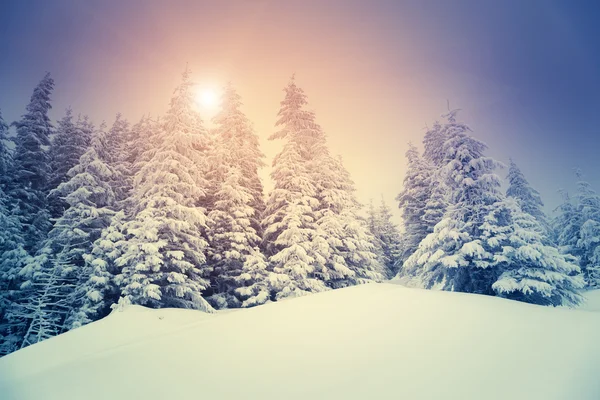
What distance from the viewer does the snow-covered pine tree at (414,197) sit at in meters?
21.2

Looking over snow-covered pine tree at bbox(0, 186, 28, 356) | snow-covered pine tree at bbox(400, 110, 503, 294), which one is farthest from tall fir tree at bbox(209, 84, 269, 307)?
snow-covered pine tree at bbox(0, 186, 28, 356)

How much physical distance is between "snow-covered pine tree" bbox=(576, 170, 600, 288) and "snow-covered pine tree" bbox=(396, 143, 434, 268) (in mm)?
16433

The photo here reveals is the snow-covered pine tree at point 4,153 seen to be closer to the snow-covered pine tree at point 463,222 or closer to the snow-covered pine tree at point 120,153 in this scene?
the snow-covered pine tree at point 120,153

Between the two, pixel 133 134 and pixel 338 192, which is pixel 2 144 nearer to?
pixel 133 134

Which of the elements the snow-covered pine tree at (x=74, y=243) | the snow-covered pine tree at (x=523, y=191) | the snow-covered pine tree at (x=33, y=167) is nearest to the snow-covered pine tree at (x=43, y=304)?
the snow-covered pine tree at (x=74, y=243)

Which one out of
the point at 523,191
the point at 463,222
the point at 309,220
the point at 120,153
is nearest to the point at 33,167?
the point at 120,153

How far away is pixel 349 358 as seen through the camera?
3201 millimetres

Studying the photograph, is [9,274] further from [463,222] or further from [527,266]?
[527,266]

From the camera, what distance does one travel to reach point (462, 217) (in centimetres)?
1223

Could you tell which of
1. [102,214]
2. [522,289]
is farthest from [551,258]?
[102,214]

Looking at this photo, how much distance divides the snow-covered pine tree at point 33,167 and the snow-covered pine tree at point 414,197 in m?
24.9

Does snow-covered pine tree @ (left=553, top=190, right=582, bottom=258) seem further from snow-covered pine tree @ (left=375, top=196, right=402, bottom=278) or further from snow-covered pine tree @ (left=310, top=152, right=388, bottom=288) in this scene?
snow-covered pine tree @ (left=310, top=152, right=388, bottom=288)

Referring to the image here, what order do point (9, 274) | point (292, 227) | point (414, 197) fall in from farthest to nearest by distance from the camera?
point (414, 197) < point (292, 227) < point (9, 274)

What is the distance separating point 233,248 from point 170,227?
3460 mm
